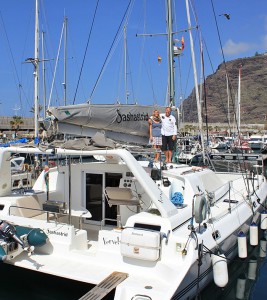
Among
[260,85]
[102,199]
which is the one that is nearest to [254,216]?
[102,199]

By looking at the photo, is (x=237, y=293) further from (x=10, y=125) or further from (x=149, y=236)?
(x=10, y=125)

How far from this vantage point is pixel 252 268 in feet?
26.9

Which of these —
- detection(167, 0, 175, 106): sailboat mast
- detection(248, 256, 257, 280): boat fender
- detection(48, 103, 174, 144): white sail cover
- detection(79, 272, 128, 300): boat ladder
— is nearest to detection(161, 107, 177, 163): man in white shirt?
detection(48, 103, 174, 144): white sail cover

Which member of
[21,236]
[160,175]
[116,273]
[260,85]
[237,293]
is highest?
[260,85]

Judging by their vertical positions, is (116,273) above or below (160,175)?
below

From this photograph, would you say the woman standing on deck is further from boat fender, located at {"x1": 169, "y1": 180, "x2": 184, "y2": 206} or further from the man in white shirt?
boat fender, located at {"x1": 169, "y1": 180, "x2": 184, "y2": 206}

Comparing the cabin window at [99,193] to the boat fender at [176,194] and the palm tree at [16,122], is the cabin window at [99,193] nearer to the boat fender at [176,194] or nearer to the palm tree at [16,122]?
the boat fender at [176,194]

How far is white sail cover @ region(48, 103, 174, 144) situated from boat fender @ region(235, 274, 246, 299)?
3590mm

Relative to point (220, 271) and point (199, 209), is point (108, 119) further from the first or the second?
point (220, 271)

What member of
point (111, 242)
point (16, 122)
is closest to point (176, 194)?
point (111, 242)

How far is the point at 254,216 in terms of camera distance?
8734mm

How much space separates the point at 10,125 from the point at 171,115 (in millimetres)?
56449

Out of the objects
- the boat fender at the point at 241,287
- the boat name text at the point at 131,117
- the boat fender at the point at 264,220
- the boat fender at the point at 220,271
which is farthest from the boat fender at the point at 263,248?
the boat name text at the point at 131,117

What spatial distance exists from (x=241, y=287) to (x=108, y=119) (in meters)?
4.13
